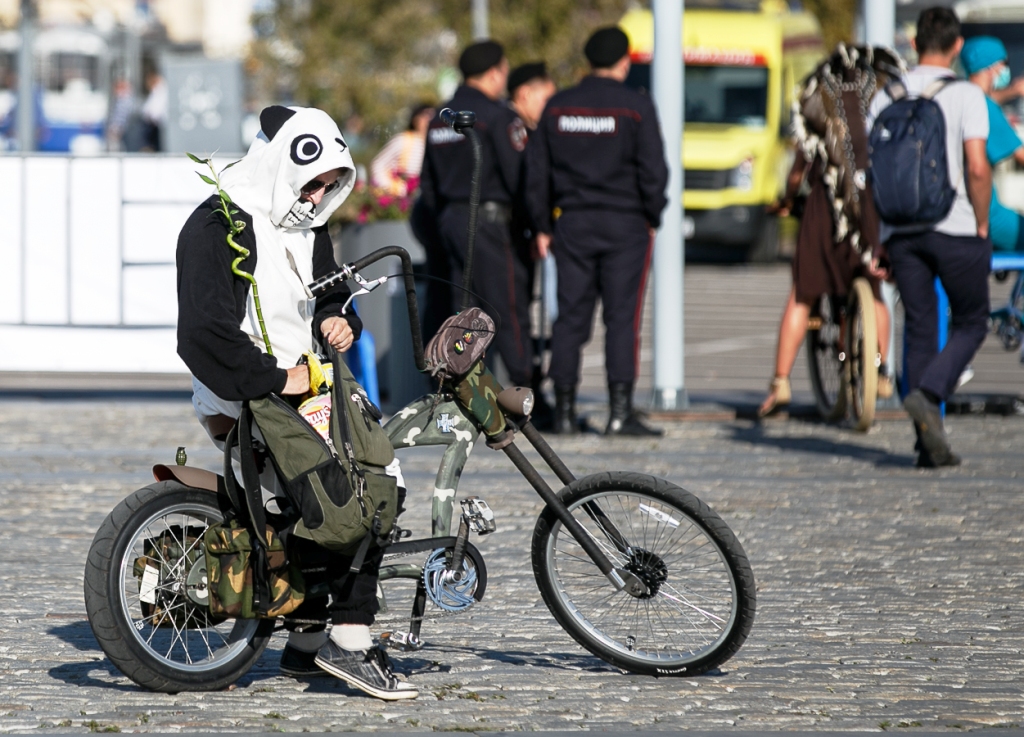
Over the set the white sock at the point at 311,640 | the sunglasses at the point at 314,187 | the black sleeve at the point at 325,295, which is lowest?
the white sock at the point at 311,640

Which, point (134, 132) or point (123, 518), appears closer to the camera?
point (123, 518)

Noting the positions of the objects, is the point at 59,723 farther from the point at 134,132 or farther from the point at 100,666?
the point at 134,132

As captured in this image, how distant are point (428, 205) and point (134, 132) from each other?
56.1 feet

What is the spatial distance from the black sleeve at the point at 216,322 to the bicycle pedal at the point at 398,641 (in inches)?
30.9

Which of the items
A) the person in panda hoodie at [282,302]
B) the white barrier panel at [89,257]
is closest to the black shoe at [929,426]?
the person in panda hoodie at [282,302]

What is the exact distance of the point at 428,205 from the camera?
997 centimetres

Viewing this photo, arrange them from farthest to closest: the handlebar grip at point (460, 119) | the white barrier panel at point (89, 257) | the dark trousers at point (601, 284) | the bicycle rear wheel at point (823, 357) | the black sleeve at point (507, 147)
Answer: the white barrier panel at point (89, 257)
the bicycle rear wheel at point (823, 357)
the black sleeve at point (507, 147)
the dark trousers at point (601, 284)
the handlebar grip at point (460, 119)

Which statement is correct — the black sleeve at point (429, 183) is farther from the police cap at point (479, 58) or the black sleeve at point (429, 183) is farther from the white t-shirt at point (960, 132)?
the white t-shirt at point (960, 132)

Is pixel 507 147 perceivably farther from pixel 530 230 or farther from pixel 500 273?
pixel 500 273

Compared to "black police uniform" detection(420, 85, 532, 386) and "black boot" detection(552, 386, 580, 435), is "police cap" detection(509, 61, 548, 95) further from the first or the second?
"black boot" detection(552, 386, 580, 435)

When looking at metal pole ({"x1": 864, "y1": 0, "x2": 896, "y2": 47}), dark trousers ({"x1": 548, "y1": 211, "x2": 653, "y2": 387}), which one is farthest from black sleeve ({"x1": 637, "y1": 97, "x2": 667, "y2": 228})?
metal pole ({"x1": 864, "y1": 0, "x2": 896, "y2": 47})

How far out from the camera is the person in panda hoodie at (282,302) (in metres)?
4.43

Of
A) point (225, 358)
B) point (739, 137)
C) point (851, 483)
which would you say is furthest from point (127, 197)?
point (739, 137)

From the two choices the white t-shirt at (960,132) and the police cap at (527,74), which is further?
the police cap at (527,74)
